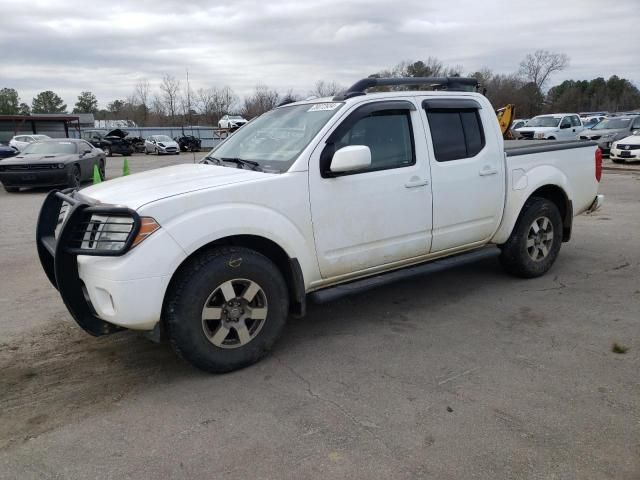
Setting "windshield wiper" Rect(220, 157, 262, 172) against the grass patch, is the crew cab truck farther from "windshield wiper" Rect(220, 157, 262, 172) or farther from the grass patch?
the grass patch

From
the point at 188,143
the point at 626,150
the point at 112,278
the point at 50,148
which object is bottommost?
the point at 626,150

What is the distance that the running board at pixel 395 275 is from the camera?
12.9 feet

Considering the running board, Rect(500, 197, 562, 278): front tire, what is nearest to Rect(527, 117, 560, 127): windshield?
Rect(500, 197, 562, 278): front tire

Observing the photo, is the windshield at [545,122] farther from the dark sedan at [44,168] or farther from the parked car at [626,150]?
the dark sedan at [44,168]

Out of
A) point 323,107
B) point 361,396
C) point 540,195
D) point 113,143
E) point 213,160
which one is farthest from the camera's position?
point 113,143

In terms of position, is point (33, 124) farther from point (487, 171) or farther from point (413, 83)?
point (487, 171)

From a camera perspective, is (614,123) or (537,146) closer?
(537,146)

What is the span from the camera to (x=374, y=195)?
13.3ft

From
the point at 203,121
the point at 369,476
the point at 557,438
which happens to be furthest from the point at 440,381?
the point at 203,121

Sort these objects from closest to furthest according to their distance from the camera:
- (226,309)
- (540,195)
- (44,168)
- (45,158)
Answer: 1. (226,309)
2. (540,195)
3. (44,168)
4. (45,158)

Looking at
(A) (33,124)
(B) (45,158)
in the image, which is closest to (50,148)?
(B) (45,158)

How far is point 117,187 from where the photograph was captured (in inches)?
149

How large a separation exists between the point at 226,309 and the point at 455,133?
262cm

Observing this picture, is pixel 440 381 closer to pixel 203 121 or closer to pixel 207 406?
pixel 207 406
